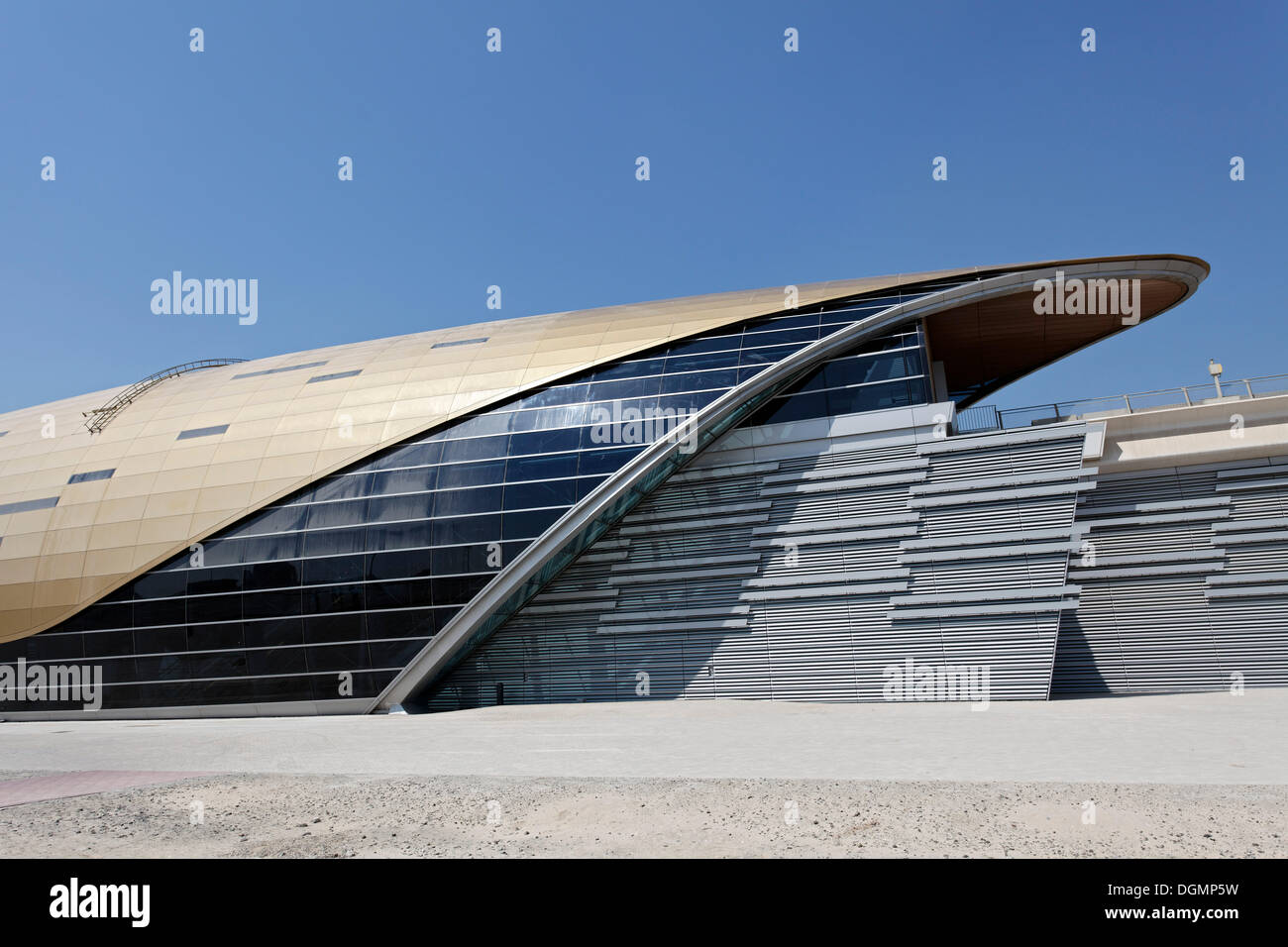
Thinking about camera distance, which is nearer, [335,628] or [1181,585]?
[1181,585]

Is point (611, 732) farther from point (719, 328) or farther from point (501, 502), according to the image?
point (719, 328)

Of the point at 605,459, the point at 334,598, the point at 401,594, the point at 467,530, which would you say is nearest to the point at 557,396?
the point at 605,459

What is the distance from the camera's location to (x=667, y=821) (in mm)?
8734

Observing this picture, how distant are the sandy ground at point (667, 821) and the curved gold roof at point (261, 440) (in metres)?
17.5

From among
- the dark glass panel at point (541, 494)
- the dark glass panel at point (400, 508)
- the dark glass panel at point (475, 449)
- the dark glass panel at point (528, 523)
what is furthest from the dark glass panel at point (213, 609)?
the dark glass panel at point (541, 494)

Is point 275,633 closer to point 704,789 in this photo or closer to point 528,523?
point 528,523

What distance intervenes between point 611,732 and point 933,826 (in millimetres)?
10791

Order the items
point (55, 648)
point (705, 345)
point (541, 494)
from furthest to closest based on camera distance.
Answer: point (55, 648), point (705, 345), point (541, 494)

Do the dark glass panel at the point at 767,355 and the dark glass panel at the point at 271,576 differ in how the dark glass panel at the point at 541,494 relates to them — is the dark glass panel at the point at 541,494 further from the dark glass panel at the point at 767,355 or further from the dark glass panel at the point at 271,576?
the dark glass panel at the point at 271,576

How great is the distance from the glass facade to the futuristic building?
4.0 inches

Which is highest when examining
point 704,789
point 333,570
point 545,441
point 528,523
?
point 545,441

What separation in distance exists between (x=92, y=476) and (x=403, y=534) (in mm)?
14087

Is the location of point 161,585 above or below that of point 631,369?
below

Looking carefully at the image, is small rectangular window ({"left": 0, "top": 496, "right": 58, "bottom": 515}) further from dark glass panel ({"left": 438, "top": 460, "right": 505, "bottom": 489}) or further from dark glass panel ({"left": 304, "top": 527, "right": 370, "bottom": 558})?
dark glass panel ({"left": 438, "top": 460, "right": 505, "bottom": 489})
